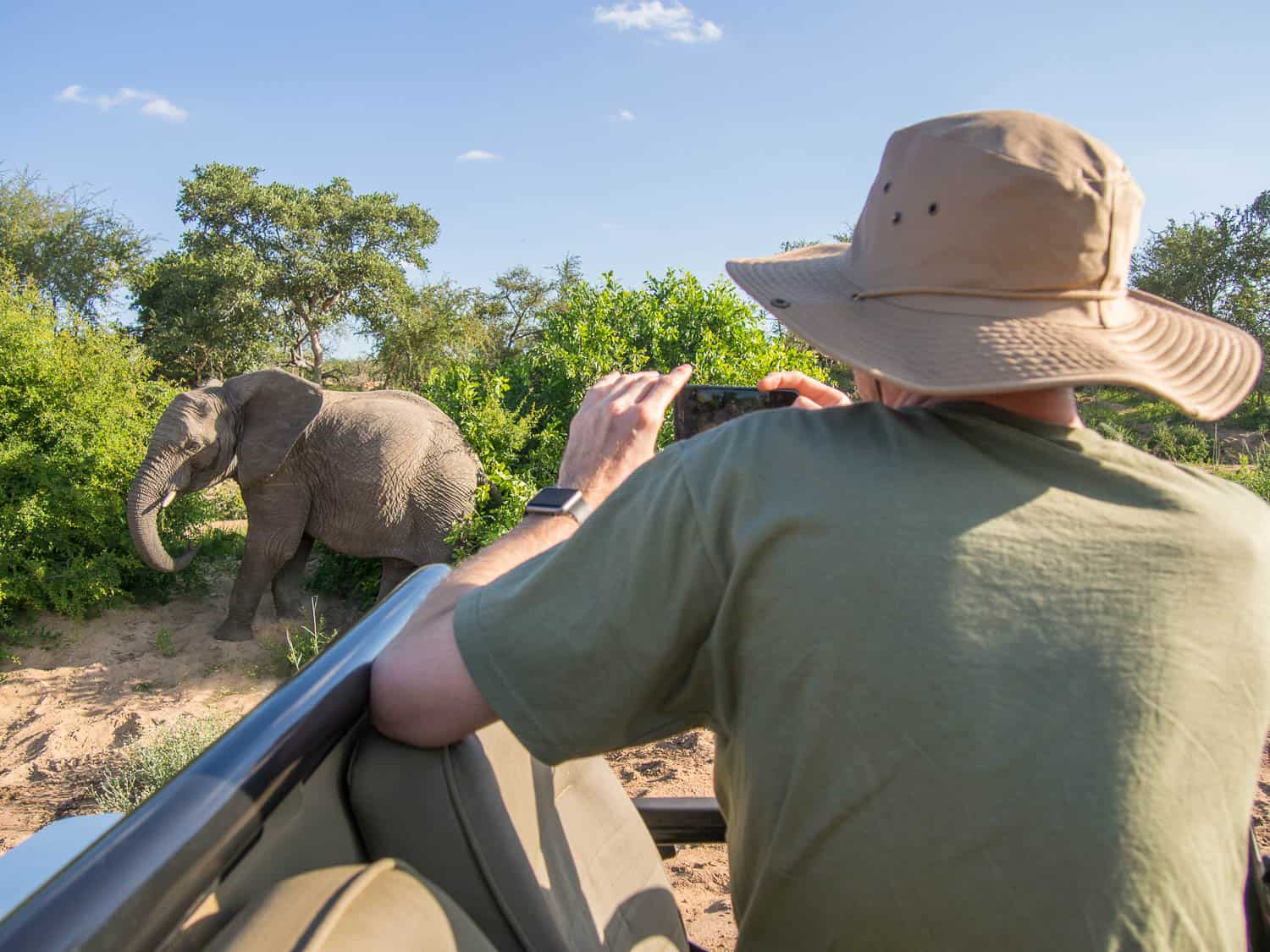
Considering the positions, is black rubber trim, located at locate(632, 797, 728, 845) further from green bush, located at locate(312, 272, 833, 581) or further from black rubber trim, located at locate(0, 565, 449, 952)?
green bush, located at locate(312, 272, 833, 581)

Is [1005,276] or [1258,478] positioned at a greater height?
[1005,276]

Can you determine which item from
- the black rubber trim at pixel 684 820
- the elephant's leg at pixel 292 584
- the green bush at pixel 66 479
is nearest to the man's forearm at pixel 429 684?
the black rubber trim at pixel 684 820

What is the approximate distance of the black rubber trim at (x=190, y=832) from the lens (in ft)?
2.35

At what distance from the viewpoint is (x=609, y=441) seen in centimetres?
153

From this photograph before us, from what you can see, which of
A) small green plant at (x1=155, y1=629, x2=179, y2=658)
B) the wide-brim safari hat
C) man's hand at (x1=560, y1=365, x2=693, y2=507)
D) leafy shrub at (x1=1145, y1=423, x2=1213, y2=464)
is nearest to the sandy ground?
small green plant at (x1=155, y1=629, x2=179, y2=658)

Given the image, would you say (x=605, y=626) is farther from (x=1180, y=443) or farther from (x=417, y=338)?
(x=417, y=338)

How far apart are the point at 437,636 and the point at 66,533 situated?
6799 millimetres

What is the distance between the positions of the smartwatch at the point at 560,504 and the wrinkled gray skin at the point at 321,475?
17.1 feet

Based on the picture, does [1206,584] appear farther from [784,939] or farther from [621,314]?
[621,314]

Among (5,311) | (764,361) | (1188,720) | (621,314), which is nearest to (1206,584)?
(1188,720)

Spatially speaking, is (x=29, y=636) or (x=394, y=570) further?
(x=394, y=570)

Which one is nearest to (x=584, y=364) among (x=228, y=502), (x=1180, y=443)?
(x=228, y=502)

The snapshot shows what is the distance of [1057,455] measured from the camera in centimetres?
109

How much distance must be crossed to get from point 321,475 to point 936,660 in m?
6.32
